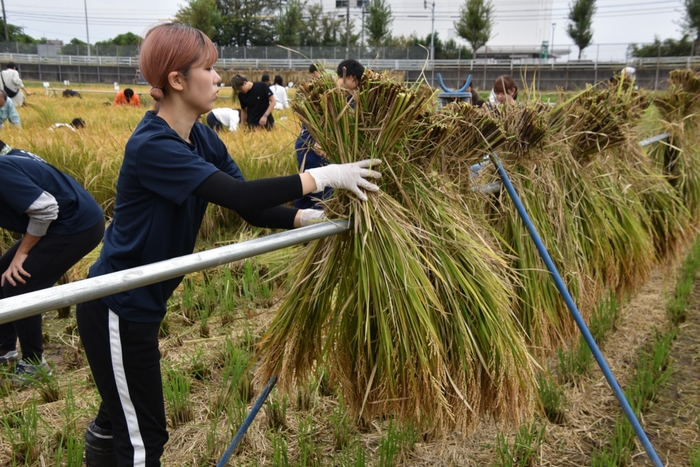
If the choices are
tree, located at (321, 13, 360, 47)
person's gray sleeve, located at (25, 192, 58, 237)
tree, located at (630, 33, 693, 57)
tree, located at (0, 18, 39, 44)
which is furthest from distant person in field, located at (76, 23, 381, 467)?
tree, located at (0, 18, 39, 44)

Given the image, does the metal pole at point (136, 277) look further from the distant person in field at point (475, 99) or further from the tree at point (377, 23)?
the tree at point (377, 23)

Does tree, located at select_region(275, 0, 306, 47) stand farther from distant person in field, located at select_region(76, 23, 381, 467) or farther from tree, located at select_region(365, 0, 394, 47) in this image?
distant person in field, located at select_region(76, 23, 381, 467)

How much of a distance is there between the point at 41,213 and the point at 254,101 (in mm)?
5973

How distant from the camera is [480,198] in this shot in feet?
7.21

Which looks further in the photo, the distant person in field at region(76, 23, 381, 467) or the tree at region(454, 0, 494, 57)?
the tree at region(454, 0, 494, 57)

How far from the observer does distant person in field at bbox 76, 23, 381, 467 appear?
1.41 meters

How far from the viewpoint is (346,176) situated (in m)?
1.49

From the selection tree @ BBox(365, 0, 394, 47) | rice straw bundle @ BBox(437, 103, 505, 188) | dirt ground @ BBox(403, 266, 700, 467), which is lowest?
dirt ground @ BBox(403, 266, 700, 467)

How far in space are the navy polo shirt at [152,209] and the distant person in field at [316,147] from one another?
317 mm

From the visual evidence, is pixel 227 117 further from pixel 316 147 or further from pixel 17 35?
pixel 17 35

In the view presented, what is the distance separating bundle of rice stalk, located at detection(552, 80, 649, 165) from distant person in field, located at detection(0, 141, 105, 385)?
7.16ft

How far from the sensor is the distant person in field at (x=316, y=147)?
165cm

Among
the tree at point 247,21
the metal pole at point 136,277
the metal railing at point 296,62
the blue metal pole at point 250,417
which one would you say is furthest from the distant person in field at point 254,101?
the tree at point 247,21

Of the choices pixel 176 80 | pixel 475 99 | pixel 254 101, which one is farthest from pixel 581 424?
pixel 254 101
